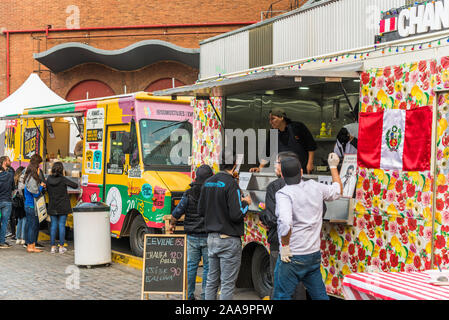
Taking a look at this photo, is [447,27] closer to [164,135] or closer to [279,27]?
[279,27]

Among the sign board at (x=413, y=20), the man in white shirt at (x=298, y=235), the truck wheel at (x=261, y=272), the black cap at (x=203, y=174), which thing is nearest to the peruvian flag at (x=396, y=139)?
the sign board at (x=413, y=20)

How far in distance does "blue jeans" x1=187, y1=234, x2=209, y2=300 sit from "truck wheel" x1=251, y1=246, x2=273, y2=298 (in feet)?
2.81

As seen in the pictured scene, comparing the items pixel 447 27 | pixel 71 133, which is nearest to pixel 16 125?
pixel 71 133

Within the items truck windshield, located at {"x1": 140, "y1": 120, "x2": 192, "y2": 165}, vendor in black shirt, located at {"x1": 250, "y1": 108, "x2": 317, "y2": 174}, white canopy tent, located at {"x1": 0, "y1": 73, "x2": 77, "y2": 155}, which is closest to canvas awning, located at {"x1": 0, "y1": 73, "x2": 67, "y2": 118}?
white canopy tent, located at {"x1": 0, "y1": 73, "x2": 77, "y2": 155}

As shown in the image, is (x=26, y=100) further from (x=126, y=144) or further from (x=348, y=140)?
(x=348, y=140)

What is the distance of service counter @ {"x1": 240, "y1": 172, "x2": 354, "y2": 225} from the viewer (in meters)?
6.33

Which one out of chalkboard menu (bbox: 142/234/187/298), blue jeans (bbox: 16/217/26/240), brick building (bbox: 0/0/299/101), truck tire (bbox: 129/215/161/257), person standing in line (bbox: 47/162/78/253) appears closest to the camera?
chalkboard menu (bbox: 142/234/187/298)

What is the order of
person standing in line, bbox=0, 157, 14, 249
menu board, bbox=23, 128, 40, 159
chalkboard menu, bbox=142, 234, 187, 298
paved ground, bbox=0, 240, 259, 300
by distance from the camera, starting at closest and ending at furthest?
chalkboard menu, bbox=142, 234, 187, 298 → paved ground, bbox=0, 240, 259, 300 → person standing in line, bbox=0, 157, 14, 249 → menu board, bbox=23, 128, 40, 159

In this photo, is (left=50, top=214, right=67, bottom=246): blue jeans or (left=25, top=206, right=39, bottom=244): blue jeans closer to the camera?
(left=50, top=214, right=67, bottom=246): blue jeans

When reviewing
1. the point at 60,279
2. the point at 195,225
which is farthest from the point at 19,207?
the point at 195,225

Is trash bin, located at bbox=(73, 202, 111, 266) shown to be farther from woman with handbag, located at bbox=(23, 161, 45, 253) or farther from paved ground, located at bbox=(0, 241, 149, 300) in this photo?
woman with handbag, located at bbox=(23, 161, 45, 253)

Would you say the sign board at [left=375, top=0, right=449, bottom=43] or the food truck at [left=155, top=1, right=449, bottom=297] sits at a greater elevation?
the sign board at [left=375, top=0, right=449, bottom=43]

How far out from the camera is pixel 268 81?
23.7ft

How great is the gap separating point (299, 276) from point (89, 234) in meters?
5.50
